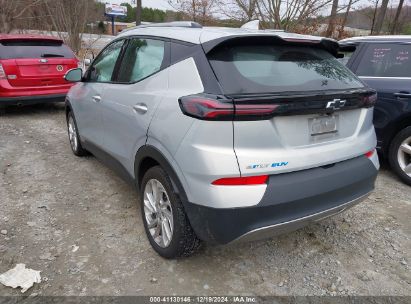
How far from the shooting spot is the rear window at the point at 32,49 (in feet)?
22.0

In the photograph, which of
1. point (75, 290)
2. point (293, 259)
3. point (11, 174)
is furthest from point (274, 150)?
point (11, 174)

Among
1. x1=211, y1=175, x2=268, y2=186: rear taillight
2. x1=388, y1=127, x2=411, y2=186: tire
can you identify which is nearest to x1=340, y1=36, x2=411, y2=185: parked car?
x1=388, y1=127, x2=411, y2=186: tire

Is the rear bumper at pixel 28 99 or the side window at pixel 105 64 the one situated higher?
the side window at pixel 105 64

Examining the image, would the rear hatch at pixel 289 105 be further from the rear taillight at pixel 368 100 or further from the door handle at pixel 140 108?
the door handle at pixel 140 108

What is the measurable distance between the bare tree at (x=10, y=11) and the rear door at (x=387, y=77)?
13.8 m

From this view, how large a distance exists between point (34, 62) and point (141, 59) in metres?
4.64

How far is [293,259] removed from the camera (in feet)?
9.34

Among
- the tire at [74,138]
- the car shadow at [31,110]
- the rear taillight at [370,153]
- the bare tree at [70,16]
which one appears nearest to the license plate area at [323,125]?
the rear taillight at [370,153]

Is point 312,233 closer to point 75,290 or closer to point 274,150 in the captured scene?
point 274,150

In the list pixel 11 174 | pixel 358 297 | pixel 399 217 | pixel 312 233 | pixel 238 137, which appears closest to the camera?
pixel 238 137

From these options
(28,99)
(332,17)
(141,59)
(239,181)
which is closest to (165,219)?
(239,181)

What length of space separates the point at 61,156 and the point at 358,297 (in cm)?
404

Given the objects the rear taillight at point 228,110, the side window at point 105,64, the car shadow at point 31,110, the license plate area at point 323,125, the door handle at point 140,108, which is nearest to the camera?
the rear taillight at point 228,110

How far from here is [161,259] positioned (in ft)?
9.18
